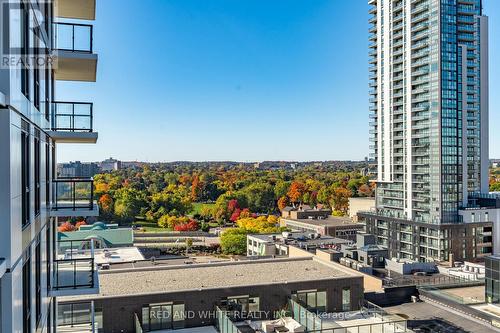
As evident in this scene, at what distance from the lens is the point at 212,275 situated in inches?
850

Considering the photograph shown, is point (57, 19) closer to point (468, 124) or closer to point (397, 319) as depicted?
point (397, 319)

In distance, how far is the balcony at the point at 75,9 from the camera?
1048 centimetres

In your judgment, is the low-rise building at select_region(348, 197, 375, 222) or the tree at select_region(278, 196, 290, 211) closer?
the low-rise building at select_region(348, 197, 375, 222)

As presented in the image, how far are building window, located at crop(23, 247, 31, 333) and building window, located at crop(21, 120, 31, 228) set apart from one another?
53 centimetres

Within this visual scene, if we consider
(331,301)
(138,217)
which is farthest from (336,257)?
(138,217)

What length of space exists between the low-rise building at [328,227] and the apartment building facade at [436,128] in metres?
7.62

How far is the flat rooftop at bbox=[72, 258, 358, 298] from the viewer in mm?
19438

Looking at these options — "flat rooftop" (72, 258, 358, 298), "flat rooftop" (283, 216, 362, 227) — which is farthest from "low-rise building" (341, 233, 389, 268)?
"flat rooftop" (283, 216, 362, 227)

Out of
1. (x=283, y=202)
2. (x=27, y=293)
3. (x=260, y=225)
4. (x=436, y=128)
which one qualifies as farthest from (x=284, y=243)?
(x=283, y=202)

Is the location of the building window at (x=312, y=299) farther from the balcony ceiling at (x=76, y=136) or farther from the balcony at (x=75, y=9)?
the balcony at (x=75, y=9)

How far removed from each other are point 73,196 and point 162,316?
9896 millimetres

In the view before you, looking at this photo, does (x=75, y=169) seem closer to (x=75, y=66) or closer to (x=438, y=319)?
(x=75, y=66)

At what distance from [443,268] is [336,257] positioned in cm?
1467

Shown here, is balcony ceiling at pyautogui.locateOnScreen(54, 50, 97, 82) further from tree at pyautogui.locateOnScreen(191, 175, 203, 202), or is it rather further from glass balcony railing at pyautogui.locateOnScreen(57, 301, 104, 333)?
tree at pyautogui.locateOnScreen(191, 175, 203, 202)
